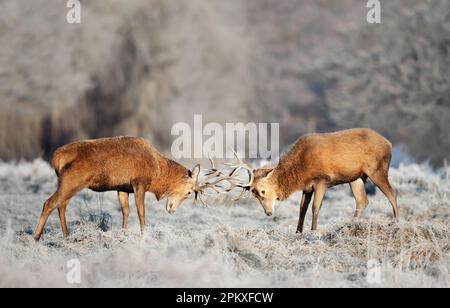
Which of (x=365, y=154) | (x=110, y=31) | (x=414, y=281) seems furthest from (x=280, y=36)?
(x=414, y=281)

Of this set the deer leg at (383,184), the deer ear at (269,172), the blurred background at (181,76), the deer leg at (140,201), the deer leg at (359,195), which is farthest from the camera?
the blurred background at (181,76)

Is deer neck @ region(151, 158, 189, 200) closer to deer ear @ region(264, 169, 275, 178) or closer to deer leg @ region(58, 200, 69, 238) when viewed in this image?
deer ear @ region(264, 169, 275, 178)

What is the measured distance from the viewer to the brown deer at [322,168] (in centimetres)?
1291

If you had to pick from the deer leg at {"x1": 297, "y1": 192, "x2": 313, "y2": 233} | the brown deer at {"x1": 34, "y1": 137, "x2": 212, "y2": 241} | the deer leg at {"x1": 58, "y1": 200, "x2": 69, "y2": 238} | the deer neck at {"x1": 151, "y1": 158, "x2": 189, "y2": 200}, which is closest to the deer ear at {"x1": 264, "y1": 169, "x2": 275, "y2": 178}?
the deer leg at {"x1": 297, "y1": 192, "x2": 313, "y2": 233}

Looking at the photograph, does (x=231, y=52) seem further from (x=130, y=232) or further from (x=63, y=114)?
(x=130, y=232)

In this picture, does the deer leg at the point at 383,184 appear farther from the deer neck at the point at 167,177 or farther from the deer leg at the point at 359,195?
the deer neck at the point at 167,177

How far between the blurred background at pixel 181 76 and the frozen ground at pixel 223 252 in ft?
49.2

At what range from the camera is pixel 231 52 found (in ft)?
149

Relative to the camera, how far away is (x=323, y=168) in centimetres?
1291

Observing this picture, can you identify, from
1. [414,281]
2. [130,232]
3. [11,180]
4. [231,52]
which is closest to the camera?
[414,281]

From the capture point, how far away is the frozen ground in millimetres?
9305

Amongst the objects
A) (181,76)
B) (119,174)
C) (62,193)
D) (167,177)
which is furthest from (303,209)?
(181,76)

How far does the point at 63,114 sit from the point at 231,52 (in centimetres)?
1716

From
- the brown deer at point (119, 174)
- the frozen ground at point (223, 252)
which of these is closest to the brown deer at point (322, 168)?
the frozen ground at point (223, 252)
